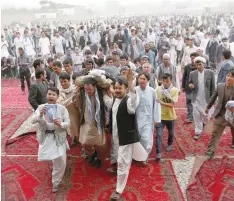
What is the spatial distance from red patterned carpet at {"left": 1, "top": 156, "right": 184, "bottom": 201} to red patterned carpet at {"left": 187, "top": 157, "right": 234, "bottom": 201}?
0.77ft

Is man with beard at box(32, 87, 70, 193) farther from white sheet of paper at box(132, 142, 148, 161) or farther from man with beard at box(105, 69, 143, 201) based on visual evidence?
white sheet of paper at box(132, 142, 148, 161)

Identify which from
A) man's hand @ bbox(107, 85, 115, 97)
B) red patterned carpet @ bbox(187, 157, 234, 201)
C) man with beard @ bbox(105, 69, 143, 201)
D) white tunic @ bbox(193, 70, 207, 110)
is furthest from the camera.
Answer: white tunic @ bbox(193, 70, 207, 110)

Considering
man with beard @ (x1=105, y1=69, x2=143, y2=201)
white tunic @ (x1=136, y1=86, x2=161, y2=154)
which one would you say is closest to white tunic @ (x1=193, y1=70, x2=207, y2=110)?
white tunic @ (x1=136, y1=86, x2=161, y2=154)

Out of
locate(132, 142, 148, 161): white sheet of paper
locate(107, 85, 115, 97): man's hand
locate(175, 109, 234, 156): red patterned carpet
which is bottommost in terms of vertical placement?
locate(175, 109, 234, 156): red patterned carpet

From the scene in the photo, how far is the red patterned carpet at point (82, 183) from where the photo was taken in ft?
12.5

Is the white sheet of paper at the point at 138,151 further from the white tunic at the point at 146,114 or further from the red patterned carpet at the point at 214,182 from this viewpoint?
the red patterned carpet at the point at 214,182

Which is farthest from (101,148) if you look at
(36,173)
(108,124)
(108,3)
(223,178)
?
(108,3)

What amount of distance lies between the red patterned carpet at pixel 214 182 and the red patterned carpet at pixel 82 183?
24 centimetres

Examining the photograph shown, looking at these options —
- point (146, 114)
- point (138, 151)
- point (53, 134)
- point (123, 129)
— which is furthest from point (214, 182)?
point (53, 134)

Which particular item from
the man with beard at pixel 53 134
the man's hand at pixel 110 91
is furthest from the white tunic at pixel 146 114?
the man with beard at pixel 53 134

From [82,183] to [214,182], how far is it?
5.74ft

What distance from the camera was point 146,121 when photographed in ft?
14.3

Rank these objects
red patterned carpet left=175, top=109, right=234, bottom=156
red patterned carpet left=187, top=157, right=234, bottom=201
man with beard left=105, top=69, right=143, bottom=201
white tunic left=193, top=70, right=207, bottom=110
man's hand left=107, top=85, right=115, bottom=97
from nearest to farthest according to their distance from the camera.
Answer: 1. man with beard left=105, top=69, right=143, bottom=201
2. red patterned carpet left=187, top=157, right=234, bottom=201
3. man's hand left=107, top=85, right=115, bottom=97
4. red patterned carpet left=175, top=109, right=234, bottom=156
5. white tunic left=193, top=70, right=207, bottom=110

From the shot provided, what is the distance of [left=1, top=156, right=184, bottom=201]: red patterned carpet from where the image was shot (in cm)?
381
